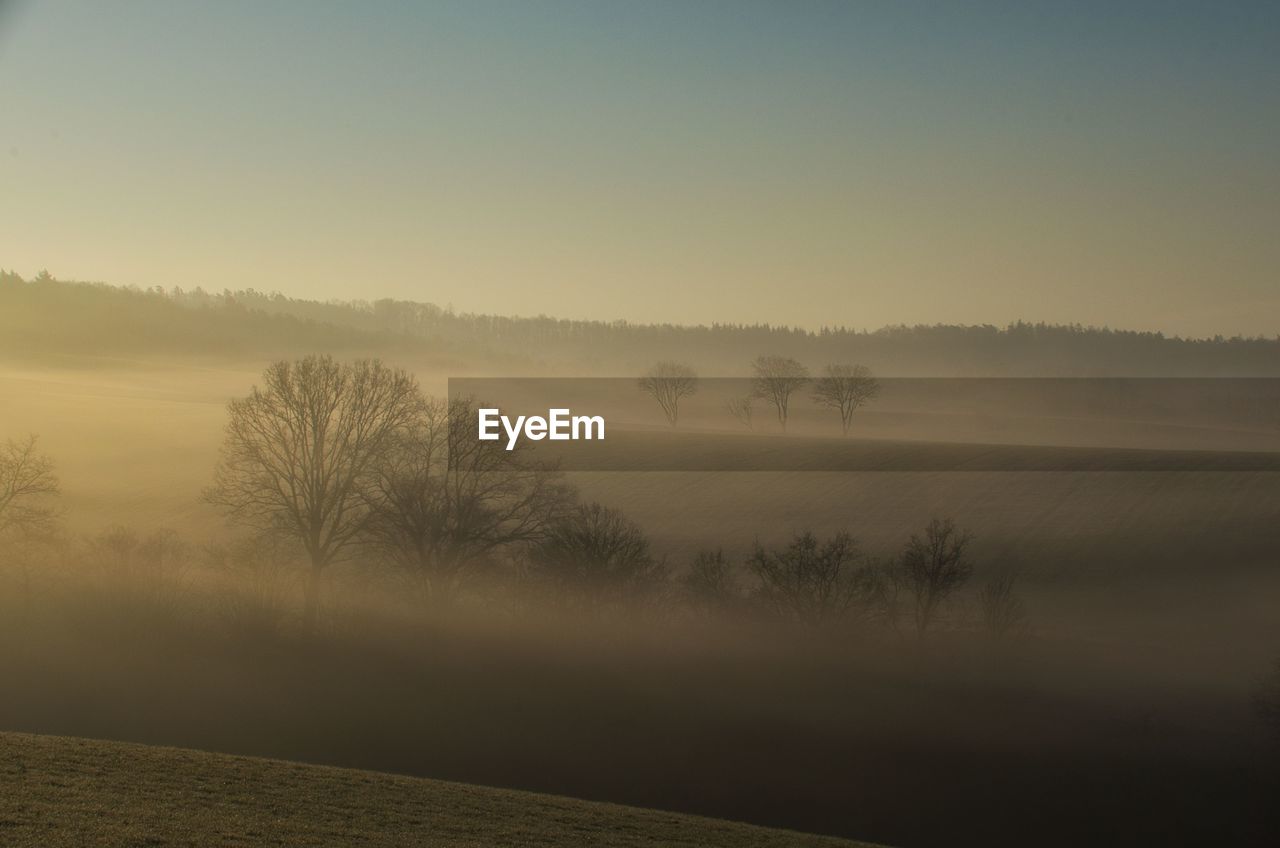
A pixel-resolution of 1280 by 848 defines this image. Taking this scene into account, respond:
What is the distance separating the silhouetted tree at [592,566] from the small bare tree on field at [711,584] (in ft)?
4.16

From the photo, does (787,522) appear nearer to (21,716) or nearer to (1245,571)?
(1245,571)

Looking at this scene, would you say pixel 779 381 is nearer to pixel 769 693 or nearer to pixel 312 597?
pixel 769 693

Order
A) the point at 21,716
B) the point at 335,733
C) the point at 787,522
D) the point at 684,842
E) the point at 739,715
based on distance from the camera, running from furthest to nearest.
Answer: the point at 787,522, the point at 739,715, the point at 335,733, the point at 21,716, the point at 684,842

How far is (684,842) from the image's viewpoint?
17.4m

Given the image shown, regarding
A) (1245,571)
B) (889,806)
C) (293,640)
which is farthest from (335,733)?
(1245,571)

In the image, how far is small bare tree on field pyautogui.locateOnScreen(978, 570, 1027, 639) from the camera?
38.6 metres

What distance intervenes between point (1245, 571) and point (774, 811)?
31570 millimetres

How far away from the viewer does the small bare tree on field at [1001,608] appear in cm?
3859

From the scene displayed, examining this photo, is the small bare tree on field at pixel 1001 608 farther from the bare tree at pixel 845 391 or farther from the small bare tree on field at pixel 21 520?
the bare tree at pixel 845 391

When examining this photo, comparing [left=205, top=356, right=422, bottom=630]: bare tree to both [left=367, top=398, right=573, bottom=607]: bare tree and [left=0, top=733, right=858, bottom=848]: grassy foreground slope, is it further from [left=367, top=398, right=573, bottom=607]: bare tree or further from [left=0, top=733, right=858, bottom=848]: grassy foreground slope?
[left=0, top=733, right=858, bottom=848]: grassy foreground slope

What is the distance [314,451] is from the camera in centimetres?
3656

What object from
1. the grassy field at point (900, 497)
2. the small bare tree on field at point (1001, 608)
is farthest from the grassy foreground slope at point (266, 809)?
the grassy field at point (900, 497)

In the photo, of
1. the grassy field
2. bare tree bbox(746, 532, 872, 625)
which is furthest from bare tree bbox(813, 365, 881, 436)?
bare tree bbox(746, 532, 872, 625)
